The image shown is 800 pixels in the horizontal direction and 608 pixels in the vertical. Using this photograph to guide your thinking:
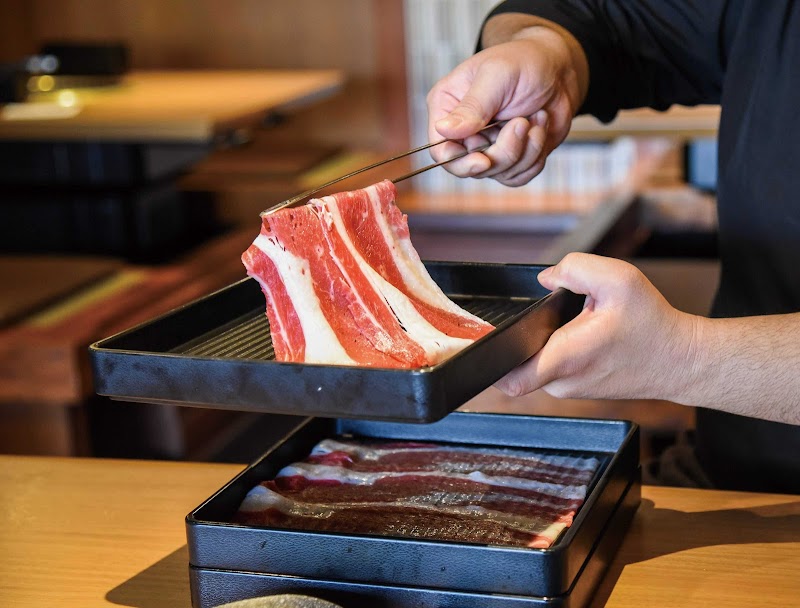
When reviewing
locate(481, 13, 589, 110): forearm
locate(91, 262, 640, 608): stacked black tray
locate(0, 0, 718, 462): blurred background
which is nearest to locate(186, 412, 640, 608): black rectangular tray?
locate(91, 262, 640, 608): stacked black tray

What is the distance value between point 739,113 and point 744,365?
62 centimetres

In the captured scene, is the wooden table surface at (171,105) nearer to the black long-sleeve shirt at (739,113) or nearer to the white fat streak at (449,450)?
the black long-sleeve shirt at (739,113)

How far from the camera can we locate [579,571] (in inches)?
42.9

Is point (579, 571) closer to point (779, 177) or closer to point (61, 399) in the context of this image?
point (779, 177)

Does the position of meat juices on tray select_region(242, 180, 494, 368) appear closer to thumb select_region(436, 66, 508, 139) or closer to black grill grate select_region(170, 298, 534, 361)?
black grill grate select_region(170, 298, 534, 361)

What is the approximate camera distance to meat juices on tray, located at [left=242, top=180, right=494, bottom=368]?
1127mm

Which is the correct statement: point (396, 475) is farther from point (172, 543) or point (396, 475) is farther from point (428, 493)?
point (172, 543)

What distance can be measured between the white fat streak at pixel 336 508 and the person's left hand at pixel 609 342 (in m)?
0.13

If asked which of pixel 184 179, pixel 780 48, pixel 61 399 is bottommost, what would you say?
pixel 61 399

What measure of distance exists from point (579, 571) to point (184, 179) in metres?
3.40

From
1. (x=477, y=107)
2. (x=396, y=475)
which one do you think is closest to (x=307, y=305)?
(x=396, y=475)

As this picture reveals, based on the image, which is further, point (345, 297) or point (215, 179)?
point (215, 179)

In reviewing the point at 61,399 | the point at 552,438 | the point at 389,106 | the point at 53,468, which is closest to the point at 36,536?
the point at 53,468

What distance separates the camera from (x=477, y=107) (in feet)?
5.05
